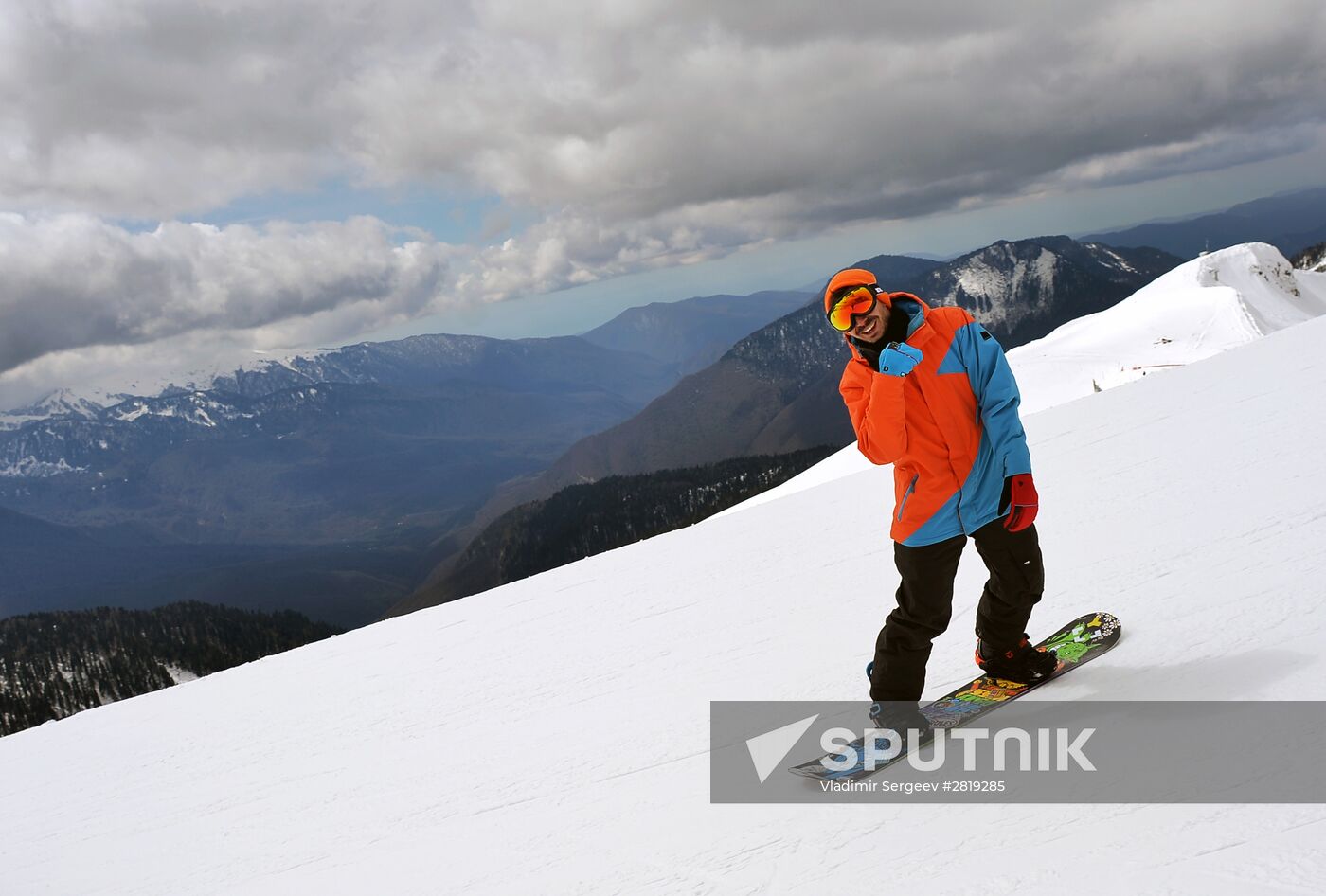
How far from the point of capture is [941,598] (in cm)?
409

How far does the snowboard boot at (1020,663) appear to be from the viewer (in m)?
4.43

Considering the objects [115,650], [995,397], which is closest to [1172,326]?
[995,397]

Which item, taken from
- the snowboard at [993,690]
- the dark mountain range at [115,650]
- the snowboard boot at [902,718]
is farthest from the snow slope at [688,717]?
the dark mountain range at [115,650]

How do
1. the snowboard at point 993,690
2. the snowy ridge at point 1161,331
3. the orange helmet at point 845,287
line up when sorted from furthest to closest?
the snowy ridge at point 1161,331 < the snowboard at point 993,690 < the orange helmet at point 845,287

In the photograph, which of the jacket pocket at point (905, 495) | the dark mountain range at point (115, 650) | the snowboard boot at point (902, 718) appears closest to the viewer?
the jacket pocket at point (905, 495)

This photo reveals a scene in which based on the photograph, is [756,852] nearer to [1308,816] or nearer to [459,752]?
[1308,816]

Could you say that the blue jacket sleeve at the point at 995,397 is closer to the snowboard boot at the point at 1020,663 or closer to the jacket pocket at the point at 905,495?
the jacket pocket at the point at 905,495

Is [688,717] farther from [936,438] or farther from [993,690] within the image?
[936,438]

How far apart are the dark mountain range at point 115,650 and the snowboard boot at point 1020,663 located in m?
143

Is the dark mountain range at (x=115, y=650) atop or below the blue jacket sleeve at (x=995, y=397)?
atop

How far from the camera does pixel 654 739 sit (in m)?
5.08

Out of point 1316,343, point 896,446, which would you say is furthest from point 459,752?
point 1316,343

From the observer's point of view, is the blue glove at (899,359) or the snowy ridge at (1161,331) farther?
the snowy ridge at (1161,331)

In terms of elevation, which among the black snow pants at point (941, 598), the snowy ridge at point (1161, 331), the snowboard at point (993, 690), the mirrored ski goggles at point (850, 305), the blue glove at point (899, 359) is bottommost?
the snowboard at point (993, 690)
